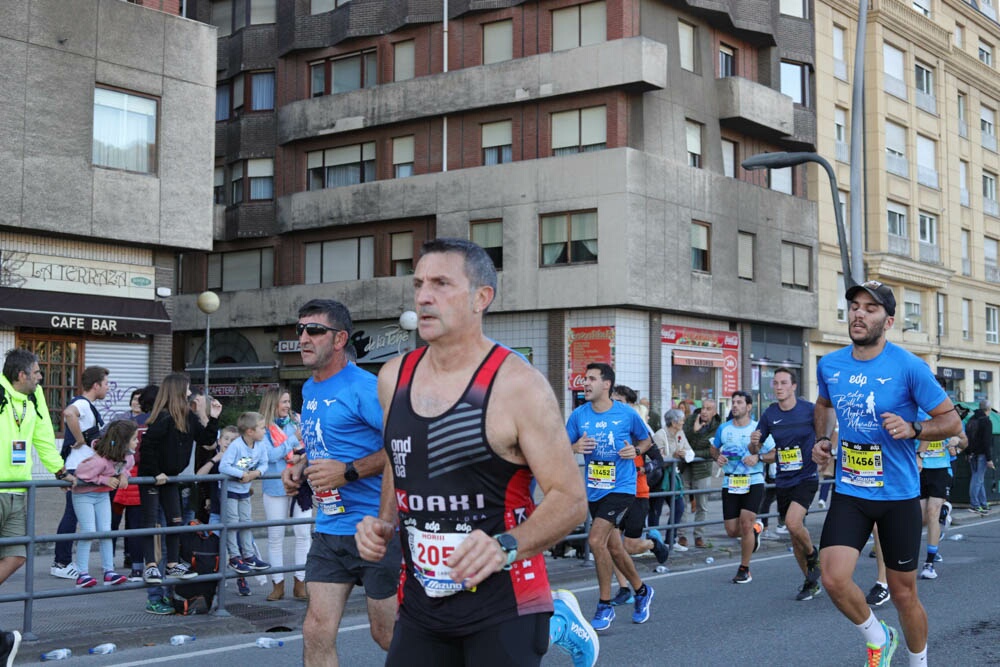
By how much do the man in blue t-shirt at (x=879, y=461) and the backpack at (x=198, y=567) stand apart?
5022 mm

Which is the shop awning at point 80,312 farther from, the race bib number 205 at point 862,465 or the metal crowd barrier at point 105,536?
the race bib number 205 at point 862,465

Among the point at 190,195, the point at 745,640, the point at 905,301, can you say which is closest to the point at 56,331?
the point at 190,195

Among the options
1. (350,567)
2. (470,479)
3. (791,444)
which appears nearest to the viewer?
(470,479)

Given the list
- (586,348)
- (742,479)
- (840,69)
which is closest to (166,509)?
(742,479)

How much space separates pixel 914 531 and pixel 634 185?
2428 cm

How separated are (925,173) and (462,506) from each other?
147ft

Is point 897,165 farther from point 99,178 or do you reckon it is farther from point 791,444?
point 791,444

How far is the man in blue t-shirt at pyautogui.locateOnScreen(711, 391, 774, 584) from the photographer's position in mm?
A: 11406

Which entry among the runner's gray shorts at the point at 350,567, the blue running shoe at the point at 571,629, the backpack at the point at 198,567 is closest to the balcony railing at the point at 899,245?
the backpack at the point at 198,567

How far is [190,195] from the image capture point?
2177 cm

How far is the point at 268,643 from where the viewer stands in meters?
8.31

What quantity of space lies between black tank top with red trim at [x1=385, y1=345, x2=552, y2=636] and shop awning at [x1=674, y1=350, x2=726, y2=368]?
29375 millimetres

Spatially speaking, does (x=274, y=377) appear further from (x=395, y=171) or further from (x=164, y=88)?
(x=164, y=88)

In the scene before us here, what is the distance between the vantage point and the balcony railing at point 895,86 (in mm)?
42500
